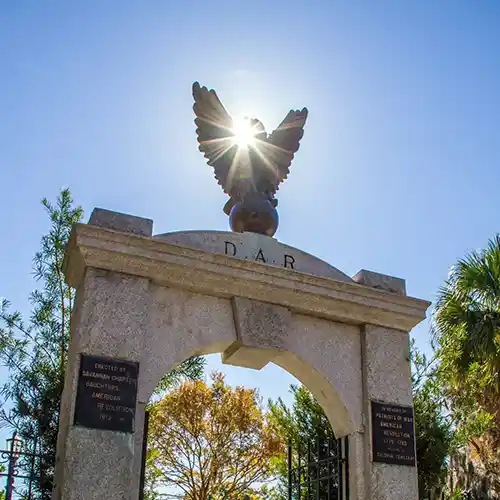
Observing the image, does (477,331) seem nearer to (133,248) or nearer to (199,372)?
(199,372)

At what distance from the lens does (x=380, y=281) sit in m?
8.26

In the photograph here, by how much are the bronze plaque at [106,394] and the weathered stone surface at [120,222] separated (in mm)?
1328

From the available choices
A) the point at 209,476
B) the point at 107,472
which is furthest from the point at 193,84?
the point at 209,476

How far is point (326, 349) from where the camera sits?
7.78 metres

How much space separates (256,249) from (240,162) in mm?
1337

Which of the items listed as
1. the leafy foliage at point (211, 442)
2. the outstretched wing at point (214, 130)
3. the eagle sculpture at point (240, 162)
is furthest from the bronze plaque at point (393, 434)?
the leafy foliage at point (211, 442)

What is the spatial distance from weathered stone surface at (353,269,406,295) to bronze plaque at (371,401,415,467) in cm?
135

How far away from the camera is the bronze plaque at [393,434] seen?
7.46 metres

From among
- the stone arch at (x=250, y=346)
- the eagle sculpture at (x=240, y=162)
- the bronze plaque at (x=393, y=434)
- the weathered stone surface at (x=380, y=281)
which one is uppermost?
the eagle sculpture at (x=240, y=162)

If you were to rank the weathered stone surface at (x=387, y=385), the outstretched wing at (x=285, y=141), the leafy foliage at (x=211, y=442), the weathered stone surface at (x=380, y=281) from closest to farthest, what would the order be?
the weathered stone surface at (x=387, y=385) < the weathered stone surface at (x=380, y=281) < the outstretched wing at (x=285, y=141) < the leafy foliage at (x=211, y=442)

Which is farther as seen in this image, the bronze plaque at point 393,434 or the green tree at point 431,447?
the green tree at point 431,447

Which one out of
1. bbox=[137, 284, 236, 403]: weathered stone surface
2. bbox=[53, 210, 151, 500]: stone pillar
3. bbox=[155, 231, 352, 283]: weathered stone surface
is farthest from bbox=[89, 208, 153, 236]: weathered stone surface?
bbox=[137, 284, 236, 403]: weathered stone surface

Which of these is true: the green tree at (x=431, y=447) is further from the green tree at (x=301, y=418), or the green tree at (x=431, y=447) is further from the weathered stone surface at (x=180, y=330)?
the weathered stone surface at (x=180, y=330)

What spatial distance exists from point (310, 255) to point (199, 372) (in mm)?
4167
